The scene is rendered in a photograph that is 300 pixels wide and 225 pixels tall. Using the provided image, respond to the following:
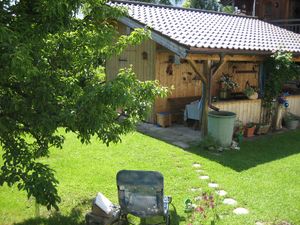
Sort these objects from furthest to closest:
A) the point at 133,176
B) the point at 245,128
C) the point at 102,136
→ the point at 245,128 < the point at 133,176 < the point at 102,136

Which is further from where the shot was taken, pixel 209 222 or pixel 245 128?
pixel 245 128

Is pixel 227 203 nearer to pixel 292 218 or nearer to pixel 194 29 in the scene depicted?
pixel 292 218

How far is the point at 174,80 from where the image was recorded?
11945 mm

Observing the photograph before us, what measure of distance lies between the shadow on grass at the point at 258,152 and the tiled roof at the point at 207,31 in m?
2.59

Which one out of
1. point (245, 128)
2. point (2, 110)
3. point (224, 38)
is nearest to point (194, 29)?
point (224, 38)

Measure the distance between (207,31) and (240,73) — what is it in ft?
10.4

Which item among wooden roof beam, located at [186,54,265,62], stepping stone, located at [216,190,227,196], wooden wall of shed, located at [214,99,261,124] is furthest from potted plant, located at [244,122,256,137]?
stepping stone, located at [216,190,227,196]

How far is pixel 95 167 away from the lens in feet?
24.2

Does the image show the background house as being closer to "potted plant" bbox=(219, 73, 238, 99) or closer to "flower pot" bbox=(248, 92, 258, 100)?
"potted plant" bbox=(219, 73, 238, 99)

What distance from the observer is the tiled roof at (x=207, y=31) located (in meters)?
9.51

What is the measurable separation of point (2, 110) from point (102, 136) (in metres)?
1.06

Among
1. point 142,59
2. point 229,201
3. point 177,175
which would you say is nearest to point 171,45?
point 142,59

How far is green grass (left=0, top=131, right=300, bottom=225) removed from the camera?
17.7 feet

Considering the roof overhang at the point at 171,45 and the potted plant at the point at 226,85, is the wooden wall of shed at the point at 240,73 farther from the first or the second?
the roof overhang at the point at 171,45
